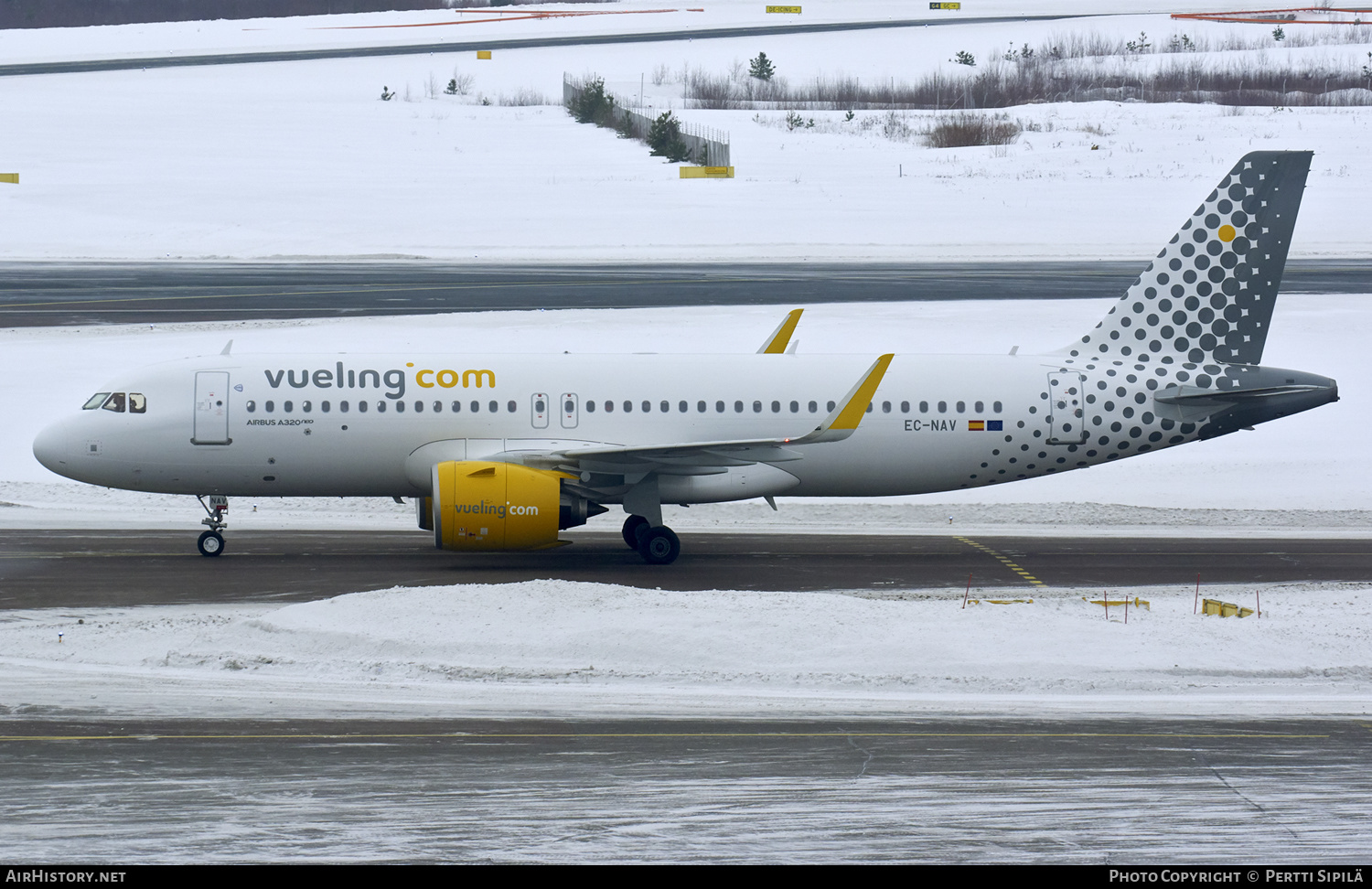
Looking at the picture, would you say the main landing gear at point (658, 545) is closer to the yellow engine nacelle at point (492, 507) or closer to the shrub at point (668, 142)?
the yellow engine nacelle at point (492, 507)

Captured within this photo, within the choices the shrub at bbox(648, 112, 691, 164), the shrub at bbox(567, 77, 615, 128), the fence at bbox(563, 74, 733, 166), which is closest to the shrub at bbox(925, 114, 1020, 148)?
the fence at bbox(563, 74, 733, 166)

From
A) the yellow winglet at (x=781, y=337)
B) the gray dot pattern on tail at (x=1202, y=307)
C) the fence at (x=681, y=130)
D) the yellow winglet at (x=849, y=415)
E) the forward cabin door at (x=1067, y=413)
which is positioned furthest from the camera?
the fence at (x=681, y=130)

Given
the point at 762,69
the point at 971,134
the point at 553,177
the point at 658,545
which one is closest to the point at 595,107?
the point at 553,177

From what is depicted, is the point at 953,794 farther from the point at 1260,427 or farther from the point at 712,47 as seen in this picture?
the point at 712,47

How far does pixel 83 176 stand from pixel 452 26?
78.8 m

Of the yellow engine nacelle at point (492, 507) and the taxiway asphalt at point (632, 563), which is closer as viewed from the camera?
the taxiway asphalt at point (632, 563)

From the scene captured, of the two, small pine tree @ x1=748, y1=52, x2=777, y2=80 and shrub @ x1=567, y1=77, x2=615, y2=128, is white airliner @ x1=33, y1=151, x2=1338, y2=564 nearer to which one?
shrub @ x1=567, y1=77, x2=615, y2=128

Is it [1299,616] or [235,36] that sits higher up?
[235,36]

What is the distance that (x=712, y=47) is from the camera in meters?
130

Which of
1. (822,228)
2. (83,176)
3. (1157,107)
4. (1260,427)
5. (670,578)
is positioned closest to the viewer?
(670,578)

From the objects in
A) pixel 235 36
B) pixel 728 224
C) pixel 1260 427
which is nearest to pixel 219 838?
pixel 1260 427

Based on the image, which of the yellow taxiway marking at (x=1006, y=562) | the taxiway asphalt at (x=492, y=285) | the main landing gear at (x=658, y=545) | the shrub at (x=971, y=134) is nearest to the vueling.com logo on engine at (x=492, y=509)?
the main landing gear at (x=658, y=545)

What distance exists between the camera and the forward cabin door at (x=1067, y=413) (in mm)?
28047

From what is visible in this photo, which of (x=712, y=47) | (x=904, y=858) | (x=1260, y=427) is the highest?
(x=712, y=47)
